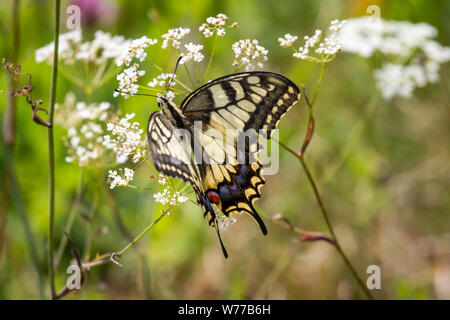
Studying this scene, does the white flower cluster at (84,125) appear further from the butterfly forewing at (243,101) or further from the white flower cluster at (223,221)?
the white flower cluster at (223,221)

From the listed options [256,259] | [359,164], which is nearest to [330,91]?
[359,164]

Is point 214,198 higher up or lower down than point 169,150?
lower down

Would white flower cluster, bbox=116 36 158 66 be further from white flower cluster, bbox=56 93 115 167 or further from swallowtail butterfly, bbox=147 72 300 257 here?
white flower cluster, bbox=56 93 115 167

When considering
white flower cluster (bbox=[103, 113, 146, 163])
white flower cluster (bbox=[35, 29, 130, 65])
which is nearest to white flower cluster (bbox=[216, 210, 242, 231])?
white flower cluster (bbox=[103, 113, 146, 163])

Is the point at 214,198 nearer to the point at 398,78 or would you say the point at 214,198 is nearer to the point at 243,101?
the point at 243,101

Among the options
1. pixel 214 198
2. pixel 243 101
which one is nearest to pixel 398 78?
pixel 243 101
